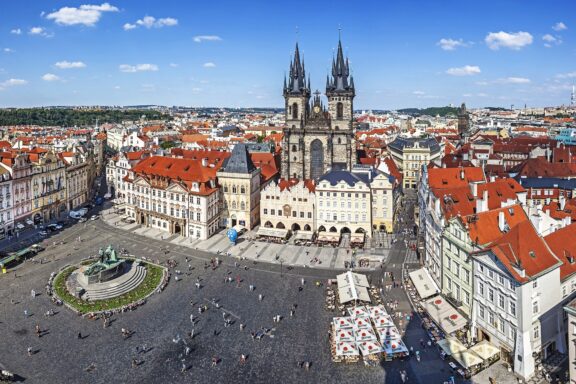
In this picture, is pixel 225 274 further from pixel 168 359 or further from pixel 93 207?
pixel 93 207

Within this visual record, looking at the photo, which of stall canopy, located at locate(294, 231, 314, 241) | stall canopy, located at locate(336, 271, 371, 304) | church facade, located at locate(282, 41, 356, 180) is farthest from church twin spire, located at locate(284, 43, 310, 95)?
stall canopy, located at locate(336, 271, 371, 304)

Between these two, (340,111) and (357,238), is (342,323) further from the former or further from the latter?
(340,111)

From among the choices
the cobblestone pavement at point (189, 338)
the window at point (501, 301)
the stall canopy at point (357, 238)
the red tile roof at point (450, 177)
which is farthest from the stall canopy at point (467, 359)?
the stall canopy at point (357, 238)

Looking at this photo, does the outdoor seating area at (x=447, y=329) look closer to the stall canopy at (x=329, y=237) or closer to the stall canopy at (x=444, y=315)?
the stall canopy at (x=444, y=315)

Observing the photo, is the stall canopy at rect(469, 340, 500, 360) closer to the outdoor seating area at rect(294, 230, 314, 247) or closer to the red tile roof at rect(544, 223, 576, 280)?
the red tile roof at rect(544, 223, 576, 280)

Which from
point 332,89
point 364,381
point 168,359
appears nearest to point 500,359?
point 364,381

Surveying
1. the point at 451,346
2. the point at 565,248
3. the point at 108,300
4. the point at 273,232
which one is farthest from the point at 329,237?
the point at 565,248
